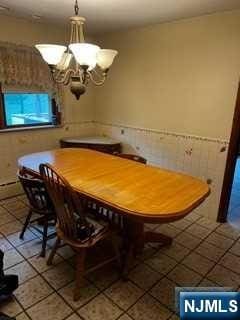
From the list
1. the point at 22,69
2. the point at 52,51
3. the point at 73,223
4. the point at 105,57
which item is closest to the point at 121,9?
the point at 105,57

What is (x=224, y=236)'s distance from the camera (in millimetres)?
2516

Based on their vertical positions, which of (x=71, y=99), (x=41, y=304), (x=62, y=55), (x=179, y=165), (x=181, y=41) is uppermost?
(x=181, y=41)

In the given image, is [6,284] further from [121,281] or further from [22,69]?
[22,69]

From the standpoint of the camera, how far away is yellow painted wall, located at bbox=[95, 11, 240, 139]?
247 centimetres

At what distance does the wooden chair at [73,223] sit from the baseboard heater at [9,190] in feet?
5.55

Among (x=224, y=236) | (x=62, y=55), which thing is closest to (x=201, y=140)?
(x=224, y=236)

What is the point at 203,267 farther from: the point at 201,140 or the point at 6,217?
the point at 6,217

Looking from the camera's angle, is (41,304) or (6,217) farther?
(6,217)

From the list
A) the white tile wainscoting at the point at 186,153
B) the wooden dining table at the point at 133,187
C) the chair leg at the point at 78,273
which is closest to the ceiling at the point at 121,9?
the white tile wainscoting at the point at 186,153

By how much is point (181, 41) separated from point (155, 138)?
1.17 m

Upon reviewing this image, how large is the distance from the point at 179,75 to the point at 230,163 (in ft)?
3.79

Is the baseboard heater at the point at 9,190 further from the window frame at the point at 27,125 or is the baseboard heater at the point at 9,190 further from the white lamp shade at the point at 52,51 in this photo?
the white lamp shade at the point at 52,51

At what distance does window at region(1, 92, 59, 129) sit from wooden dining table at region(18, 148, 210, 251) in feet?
3.13

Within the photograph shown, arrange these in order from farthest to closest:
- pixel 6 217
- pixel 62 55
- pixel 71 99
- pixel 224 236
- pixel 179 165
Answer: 1. pixel 71 99
2. pixel 179 165
3. pixel 6 217
4. pixel 224 236
5. pixel 62 55
